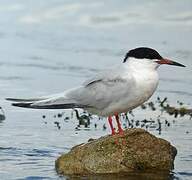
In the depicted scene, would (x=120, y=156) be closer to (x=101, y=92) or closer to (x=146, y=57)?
(x=101, y=92)

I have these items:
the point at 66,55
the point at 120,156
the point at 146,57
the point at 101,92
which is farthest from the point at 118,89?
the point at 66,55

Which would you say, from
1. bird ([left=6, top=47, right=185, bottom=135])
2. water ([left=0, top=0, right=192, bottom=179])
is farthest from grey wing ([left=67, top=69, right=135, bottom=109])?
water ([left=0, top=0, right=192, bottom=179])

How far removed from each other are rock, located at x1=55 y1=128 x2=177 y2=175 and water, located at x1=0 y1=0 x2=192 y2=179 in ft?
0.67

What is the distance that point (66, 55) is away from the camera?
17859 millimetres

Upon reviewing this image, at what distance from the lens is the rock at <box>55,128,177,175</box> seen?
336 inches

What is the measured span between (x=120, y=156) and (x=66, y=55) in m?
9.45

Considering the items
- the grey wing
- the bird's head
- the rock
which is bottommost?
the rock

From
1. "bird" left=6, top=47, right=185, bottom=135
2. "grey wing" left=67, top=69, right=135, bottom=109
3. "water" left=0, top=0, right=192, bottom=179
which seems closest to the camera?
"bird" left=6, top=47, right=185, bottom=135

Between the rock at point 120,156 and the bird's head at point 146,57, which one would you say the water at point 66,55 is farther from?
the bird's head at point 146,57

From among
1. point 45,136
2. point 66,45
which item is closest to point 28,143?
point 45,136

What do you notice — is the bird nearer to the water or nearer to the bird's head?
the bird's head

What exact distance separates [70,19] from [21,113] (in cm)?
948

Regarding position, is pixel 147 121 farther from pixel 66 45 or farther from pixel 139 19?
pixel 139 19

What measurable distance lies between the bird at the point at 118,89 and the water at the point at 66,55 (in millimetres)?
738
